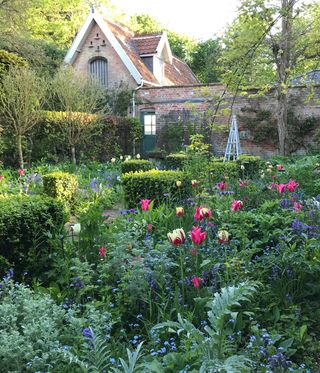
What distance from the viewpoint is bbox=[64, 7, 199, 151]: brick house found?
62.2 ft

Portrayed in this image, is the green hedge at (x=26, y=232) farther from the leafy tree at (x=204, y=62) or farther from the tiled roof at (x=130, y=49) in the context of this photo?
Result: the leafy tree at (x=204, y=62)

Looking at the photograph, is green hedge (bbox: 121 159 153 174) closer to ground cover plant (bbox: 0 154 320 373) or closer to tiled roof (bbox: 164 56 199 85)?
ground cover plant (bbox: 0 154 320 373)

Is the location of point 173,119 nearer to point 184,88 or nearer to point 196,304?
point 184,88

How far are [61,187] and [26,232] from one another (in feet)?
11.3

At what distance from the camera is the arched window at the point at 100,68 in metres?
20.3

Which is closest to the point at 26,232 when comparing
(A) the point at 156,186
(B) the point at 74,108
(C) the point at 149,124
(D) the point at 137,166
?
(A) the point at 156,186

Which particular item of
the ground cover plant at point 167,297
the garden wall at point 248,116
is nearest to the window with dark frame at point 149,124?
the garden wall at point 248,116

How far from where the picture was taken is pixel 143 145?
18.4m

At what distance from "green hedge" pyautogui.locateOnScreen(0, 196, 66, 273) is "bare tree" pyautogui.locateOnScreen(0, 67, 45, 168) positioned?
7211 mm

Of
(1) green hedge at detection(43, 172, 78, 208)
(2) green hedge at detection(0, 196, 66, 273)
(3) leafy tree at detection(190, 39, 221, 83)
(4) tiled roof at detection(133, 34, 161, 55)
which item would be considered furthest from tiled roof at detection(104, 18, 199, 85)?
(2) green hedge at detection(0, 196, 66, 273)

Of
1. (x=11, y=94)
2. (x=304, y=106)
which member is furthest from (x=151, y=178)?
(x=304, y=106)

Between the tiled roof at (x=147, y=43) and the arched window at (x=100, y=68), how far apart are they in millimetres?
2450

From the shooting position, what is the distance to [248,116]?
17.2 metres

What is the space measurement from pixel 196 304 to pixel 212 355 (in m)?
0.85
